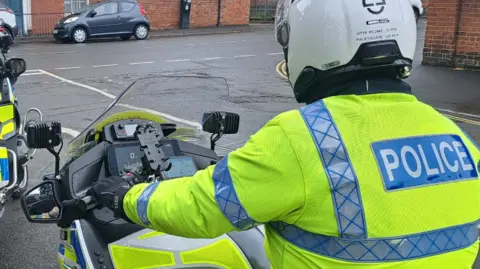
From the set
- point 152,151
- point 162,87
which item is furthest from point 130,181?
point 162,87

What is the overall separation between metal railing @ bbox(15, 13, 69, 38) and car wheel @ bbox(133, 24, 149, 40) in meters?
3.09

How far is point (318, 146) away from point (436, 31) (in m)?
14.8

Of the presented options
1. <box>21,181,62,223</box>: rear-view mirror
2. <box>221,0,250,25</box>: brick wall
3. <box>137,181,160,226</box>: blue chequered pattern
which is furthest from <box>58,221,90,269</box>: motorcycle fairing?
<box>221,0,250,25</box>: brick wall

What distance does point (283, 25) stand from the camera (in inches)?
A: 81.0

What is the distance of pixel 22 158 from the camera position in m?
5.69

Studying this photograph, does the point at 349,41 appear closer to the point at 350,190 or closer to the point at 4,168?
the point at 350,190

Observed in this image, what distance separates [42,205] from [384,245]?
1.40 meters

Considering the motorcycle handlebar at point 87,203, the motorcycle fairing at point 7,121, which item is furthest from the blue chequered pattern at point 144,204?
the motorcycle fairing at point 7,121

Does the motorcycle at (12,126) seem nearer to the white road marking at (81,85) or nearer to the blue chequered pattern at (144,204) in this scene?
the blue chequered pattern at (144,204)

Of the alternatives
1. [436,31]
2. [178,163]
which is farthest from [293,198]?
[436,31]

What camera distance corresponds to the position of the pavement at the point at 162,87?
4.11 meters

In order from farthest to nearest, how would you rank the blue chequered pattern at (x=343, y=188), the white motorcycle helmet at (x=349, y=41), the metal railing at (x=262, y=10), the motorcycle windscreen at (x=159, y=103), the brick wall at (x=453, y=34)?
the metal railing at (x=262, y=10) → the brick wall at (x=453, y=34) → the motorcycle windscreen at (x=159, y=103) → the white motorcycle helmet at (x=349, y=41) → the blue chequered pattern at (x=343, y=188)

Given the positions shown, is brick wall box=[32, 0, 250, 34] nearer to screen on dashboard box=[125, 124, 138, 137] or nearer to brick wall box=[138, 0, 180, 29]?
brick wall box=[138, 0, 180, 29]

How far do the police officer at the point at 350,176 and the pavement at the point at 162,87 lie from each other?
1.70m
